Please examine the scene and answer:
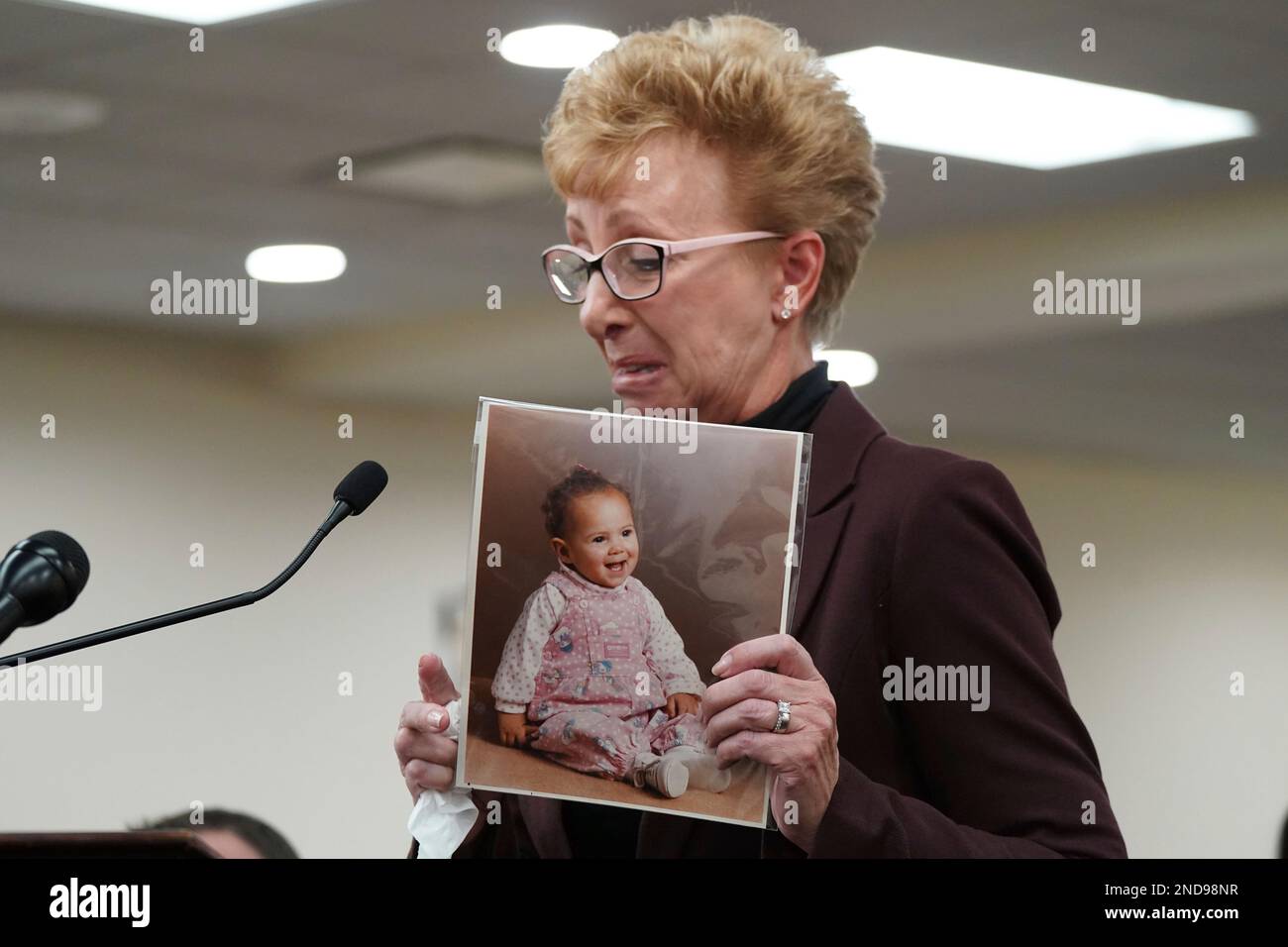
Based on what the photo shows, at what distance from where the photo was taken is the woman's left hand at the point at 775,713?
1.10 metres

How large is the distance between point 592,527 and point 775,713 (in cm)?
19

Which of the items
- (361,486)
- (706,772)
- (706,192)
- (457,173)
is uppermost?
A: (457,173)

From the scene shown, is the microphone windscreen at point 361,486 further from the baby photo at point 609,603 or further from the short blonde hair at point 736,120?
the short blonde hair at point 736,120

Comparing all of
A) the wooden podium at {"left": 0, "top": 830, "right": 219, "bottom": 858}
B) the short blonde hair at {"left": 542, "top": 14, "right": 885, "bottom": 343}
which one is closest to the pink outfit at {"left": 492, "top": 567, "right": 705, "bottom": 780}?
the wooden podium at {"left": 0, "top": 830, "right": 219, "bottom": 858}

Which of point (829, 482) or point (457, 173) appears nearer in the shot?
point (829, 482)

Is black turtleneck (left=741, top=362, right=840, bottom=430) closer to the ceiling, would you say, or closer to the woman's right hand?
the woman's right hand

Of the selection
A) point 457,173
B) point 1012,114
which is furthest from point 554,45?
point 1012,114

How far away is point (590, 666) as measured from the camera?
1.14 m

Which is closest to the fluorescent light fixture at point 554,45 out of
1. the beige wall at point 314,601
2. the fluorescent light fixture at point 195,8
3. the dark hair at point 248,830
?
the fluorescent light fixture at point 195,8

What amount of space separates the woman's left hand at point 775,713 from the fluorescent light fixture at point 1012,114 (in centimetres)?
284

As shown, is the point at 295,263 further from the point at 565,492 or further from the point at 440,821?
the point at 565,492

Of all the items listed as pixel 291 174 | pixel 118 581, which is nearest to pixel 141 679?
pixel 118 581

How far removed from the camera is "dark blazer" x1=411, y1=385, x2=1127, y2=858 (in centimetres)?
124

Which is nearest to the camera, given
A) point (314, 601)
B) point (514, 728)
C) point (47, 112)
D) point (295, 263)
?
point (514, 728)
